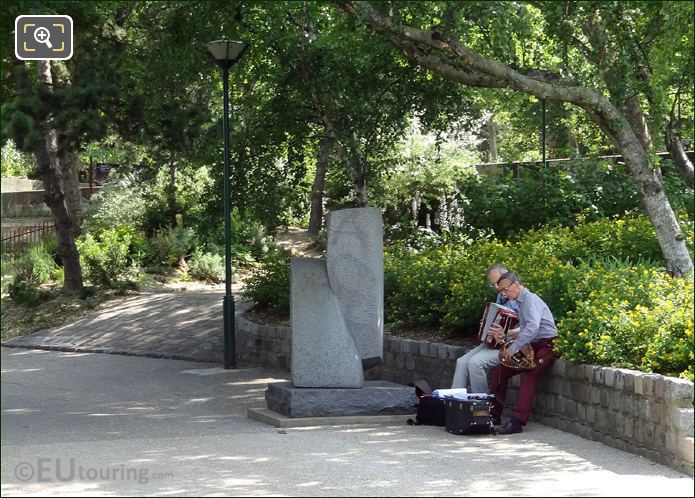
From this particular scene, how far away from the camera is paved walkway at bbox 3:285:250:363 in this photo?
1842cm

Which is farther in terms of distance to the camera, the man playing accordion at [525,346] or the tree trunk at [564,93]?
the tree trunk at [564,93]

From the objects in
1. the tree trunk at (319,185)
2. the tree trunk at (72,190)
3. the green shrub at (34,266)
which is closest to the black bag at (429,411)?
the tree trunk at (319,185)

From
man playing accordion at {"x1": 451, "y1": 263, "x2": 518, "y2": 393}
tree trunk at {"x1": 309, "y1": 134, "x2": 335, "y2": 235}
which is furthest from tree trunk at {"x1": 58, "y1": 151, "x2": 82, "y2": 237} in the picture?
man playing accordion at {"x1": 451, "y1": 263, "x2": 518, "y2": 393}

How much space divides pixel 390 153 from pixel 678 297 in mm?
9494

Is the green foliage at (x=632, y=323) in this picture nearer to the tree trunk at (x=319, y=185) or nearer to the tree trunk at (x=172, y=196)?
the tree trunk at (x=319, y=185)

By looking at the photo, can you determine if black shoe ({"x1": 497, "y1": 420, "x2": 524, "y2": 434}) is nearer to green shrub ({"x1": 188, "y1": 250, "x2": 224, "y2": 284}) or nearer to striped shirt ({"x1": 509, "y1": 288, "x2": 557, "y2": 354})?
striped shirt ({"x1": 509, "y1": 288, "x2": 557, "y2": 354})

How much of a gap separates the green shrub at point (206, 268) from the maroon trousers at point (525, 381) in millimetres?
Result: 15186

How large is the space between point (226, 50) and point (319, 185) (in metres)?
11.5

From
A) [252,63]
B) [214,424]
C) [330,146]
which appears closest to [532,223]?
[330,146]

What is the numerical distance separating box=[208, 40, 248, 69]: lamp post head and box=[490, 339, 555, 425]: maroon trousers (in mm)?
7051

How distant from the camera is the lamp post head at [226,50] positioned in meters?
15.8

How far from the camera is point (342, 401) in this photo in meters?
11.5

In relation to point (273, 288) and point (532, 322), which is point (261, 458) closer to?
point (532, 322)

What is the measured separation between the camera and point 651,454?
30.2ft
